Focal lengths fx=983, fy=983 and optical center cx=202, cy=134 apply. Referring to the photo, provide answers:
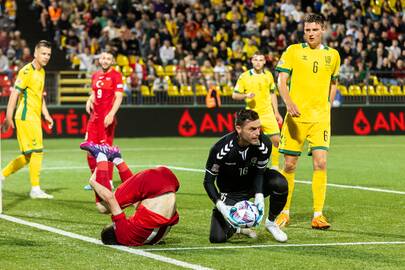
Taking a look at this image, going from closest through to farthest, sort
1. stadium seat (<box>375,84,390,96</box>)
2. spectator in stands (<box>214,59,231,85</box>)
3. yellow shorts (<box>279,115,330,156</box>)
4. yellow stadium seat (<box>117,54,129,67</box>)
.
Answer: yellow shorts (<box>279,115,330,156</box>)
spectator in stands (<box>214,59,231,85</box>)
stadium seat (<box>375,84,390,96</box>)
yellow stadium seat (<box>117,54,129,67</box>)

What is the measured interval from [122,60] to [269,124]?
14.3m

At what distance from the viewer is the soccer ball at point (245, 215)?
9375 millimetres

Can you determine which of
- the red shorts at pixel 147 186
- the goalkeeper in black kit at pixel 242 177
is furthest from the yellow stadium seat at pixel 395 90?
the red shorts at pixel 147 186

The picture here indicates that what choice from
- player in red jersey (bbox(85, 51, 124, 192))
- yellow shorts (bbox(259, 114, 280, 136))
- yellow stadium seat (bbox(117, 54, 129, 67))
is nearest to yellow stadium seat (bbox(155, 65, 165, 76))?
yellow stadium seat (bbox(117, 54, 129, 67))

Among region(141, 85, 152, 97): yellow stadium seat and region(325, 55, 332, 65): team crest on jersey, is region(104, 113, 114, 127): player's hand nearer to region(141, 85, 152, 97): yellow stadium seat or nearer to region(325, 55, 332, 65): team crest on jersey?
region(325, 55, 332, 65): team crest on jersey

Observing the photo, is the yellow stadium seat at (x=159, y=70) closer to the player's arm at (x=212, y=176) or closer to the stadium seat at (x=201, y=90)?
the stadium seat at (x=201, y=90)

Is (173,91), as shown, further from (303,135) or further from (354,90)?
(303,135)

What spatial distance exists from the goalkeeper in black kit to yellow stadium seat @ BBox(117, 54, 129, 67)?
21.1m

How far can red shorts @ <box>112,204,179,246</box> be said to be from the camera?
30.3ft

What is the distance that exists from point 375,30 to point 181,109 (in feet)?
31.9

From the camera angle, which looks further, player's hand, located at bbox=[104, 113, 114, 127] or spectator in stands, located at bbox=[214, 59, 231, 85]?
spectator in stands, located at bbox=[214, 59, 231, 85]

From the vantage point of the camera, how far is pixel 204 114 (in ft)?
97.6

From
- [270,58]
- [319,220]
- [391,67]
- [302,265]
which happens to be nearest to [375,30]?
[391,67]

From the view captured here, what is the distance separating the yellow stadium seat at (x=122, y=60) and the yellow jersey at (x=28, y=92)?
54.0 feet
